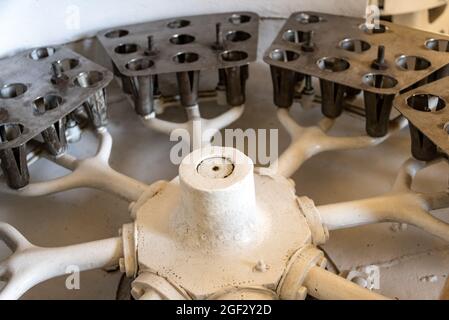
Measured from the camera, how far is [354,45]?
48.0 inches

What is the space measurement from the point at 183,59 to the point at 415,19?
561 mm

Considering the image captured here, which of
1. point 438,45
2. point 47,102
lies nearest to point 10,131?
point 47,102

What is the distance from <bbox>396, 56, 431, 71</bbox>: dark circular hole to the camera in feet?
3.67

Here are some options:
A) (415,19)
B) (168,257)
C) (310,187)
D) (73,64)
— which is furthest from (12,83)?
(415,19)

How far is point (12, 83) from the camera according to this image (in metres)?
1.12

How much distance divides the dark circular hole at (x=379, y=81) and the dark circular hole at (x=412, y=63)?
0.04 meters

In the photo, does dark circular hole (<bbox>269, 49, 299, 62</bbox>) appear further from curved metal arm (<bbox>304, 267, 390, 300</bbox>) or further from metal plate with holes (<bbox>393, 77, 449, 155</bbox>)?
curved metal arm (<bbox>304, 267, 390, 300</bbox>)

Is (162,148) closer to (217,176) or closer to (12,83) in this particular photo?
(12,83)

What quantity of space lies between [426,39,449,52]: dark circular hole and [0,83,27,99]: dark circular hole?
2.60 feet

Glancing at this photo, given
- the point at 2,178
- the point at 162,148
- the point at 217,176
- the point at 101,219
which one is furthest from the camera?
the point at 162,148

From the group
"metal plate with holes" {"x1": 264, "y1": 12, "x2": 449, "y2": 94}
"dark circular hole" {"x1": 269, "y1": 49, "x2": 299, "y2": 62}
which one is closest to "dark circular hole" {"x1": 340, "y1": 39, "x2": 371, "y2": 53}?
"metal plate with holes" {"x1": 264, "y1": 12, "x2": 449, "y2": 94}

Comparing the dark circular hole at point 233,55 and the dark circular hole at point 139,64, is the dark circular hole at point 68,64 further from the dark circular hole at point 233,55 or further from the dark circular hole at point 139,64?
the dark circular hole at point 233,55

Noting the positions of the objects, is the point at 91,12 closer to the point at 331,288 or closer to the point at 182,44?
the point at 182,44

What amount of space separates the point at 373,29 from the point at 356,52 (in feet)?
0.39
